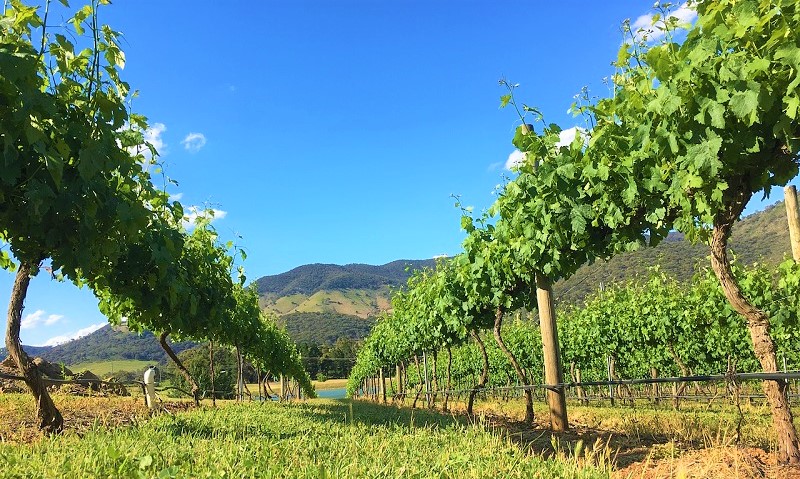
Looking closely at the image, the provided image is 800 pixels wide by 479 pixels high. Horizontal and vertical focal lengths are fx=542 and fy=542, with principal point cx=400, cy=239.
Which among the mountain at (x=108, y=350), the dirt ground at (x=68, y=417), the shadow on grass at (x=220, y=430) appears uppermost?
the mountain at (x=108, y=350)

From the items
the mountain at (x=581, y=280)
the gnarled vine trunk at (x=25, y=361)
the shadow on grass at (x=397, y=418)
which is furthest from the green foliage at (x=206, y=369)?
the gnarled vine trunk at (x=25, y=361)

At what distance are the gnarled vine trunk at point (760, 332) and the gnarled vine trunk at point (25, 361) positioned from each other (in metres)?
7.09

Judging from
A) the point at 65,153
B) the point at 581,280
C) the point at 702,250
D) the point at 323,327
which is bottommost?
the point at 65,153

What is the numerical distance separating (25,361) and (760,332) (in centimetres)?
768

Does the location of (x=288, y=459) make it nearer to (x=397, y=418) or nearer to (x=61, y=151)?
(x=61, y=151)

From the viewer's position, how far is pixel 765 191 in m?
4.49

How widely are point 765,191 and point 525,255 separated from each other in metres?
2.85

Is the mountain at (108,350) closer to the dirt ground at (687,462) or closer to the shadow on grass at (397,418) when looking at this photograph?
the shadow on grass at (397,418)

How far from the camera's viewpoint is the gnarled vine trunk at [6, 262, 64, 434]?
6.30m

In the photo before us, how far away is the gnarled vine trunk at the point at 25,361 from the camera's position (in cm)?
630

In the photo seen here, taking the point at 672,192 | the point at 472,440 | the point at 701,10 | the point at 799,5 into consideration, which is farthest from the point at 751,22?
the point at 472,440

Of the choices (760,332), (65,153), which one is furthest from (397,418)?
(65,153)

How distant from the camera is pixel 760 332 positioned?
4.44 metres

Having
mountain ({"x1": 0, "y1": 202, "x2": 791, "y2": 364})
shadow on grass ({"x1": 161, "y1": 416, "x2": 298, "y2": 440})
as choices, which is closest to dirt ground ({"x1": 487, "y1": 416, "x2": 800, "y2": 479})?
shadow on grass ({"x1": 161, "y1": 416, "x2": 298, "y2": 440})
